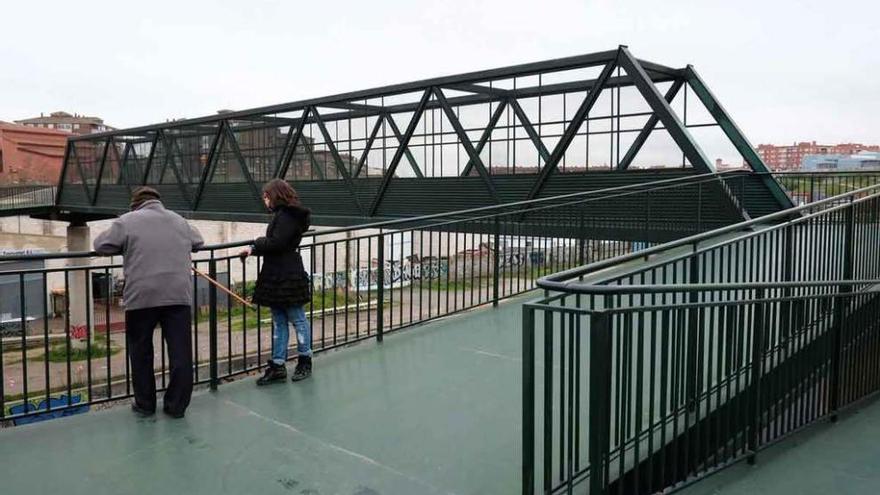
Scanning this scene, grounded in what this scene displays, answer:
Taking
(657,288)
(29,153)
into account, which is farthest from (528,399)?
(29,153)

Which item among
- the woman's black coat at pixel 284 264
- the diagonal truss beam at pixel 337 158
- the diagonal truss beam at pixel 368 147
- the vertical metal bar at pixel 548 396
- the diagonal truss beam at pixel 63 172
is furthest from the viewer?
the diagonal truss beam at pixel 63 172

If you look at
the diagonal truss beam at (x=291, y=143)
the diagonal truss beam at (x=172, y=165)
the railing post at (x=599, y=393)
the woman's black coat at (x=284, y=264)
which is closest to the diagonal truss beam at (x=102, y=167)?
the diagonal truss beam at (x=172, y=165)

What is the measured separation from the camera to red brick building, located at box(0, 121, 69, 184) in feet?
204

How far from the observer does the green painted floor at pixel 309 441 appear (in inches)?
140

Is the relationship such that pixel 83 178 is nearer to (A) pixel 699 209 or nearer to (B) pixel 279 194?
(A) pixel 699 209

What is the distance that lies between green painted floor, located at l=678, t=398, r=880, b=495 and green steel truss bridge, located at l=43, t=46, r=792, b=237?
21.2 feet

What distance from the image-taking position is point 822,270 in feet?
19.4

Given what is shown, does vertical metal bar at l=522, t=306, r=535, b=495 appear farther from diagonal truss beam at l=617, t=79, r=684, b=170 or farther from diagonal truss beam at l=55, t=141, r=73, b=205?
diagonal truss beam at l=55, t=141, r=73, b=205

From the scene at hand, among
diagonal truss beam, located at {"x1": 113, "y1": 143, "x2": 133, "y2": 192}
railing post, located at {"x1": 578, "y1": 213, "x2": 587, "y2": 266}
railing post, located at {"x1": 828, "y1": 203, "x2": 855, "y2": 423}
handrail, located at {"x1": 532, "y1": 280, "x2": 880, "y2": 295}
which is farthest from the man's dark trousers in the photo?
diagonal truss beam, located at {"x1": 113, "y1": 143, "x2": 133, "y2": 192}

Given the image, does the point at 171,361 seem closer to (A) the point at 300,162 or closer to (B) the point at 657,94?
(B) the point at 657,94

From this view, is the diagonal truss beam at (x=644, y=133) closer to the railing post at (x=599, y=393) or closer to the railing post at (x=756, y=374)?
the railing post at (x=756, y=374)

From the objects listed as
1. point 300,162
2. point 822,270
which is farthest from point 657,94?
point 300,162

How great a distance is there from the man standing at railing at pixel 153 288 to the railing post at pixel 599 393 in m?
2.84

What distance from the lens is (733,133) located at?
13180mm
